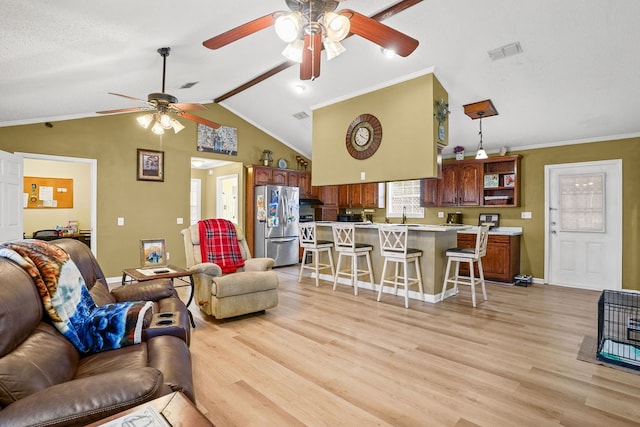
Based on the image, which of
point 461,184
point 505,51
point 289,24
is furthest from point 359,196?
point 289,24

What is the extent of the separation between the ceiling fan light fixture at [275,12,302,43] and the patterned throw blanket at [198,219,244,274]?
2.66 m

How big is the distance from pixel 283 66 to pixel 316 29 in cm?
301

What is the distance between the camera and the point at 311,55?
2346 millimetres

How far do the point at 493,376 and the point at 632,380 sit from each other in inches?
38.2

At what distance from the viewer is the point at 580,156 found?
5309 mm

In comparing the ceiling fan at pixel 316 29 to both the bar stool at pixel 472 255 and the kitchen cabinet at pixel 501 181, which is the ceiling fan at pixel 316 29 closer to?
the bar stool at pixel 472 255

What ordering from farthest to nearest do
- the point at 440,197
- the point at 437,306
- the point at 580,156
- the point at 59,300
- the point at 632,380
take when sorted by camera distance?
the point at 440,197 → the point at 580,156 → the point at 437,306 → the point at 632,380 → the point at 59,300

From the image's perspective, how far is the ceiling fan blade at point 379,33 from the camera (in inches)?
80.7

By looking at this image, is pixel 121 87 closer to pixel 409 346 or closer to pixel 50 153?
pixel 50 153

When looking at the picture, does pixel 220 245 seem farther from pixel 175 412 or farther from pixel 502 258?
pixel 502 258

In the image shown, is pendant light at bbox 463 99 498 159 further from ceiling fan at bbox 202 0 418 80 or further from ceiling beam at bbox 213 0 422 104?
ceiling fan at bbox 202 0 418 80

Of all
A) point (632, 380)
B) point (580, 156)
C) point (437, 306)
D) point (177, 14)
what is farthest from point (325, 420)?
point (580, 156)

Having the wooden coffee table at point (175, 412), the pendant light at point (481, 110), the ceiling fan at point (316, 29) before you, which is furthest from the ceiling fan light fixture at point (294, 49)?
the pendant light at point (481, 110)

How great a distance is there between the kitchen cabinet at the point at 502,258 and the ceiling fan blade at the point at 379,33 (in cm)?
430
